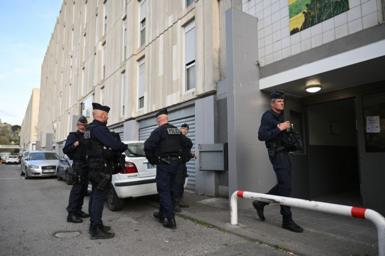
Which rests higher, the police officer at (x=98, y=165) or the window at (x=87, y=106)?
the window at (x=87, y=106)

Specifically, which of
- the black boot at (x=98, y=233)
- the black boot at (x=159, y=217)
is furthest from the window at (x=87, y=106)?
the black boot at (x=98, y=233)

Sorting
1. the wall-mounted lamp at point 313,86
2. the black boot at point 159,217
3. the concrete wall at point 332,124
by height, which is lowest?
the black boot at point 159,217

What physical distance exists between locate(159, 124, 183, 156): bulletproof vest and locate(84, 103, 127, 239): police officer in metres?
0.69

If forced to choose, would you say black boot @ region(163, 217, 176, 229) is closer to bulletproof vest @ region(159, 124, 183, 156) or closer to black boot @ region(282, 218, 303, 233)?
bulletproof vest @ region(159, 124, 183, 156)

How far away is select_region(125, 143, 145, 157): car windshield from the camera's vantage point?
6.61m

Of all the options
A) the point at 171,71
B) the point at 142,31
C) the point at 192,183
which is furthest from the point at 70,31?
the point at 192,183

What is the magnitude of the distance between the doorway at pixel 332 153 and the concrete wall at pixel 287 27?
181 centimetres

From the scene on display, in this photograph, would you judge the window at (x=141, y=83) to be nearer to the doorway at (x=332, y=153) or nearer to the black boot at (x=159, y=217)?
the doorway at (x=332, y=153)

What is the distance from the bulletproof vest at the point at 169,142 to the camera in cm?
507

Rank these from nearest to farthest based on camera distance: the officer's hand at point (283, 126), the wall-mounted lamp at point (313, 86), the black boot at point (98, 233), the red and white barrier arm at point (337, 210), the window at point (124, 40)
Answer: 1. the red and white barrier arm at point (337, 210)
2. the black boot at point (98, 233)
3. the officer's hand at point (283, 126)
4. the wall-mounted lamp at point (313, 86)
5. the window at point (124, 40)

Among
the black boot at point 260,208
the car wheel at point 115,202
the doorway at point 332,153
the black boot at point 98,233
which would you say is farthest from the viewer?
the doorway at point 332,153

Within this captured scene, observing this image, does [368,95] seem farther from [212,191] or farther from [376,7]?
[212,191]

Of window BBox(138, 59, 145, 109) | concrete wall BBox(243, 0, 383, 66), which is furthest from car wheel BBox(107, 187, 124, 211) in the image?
window BBox(138, 59, 145, 109)

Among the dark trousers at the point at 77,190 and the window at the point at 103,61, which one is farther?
the window at the point at 103,61
